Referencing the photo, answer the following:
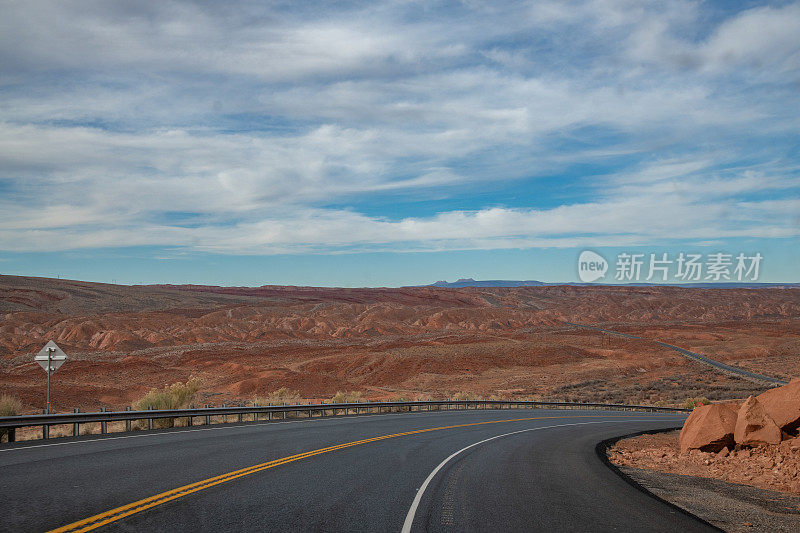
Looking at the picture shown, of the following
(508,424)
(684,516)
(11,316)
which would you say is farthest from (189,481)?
(11,316)

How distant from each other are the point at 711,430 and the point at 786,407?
211cm

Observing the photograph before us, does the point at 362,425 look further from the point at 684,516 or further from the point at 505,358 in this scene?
the point at 505,358

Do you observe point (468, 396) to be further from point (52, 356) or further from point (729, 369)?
point (52, 356)

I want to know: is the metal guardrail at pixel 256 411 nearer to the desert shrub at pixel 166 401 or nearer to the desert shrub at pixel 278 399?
the desert shrub at pixel 166 401

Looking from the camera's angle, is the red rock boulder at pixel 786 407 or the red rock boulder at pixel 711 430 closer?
the red rock boulder at pixel 786 407

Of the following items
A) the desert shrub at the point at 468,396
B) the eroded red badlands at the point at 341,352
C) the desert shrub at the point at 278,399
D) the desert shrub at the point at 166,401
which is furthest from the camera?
the eroded red badlands at the point at 341,352

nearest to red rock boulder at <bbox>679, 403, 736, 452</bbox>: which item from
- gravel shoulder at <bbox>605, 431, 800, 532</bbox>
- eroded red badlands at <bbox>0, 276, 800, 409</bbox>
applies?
gravel shoulder at <bbox>605, 431, 800, 532</bbox>

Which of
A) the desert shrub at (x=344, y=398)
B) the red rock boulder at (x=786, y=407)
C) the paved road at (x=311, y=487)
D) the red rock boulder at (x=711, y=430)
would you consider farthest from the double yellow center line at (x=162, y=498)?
the desert shrub at (x=344, y=398)

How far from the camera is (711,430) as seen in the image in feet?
54.4

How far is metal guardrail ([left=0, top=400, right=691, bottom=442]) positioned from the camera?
15516 mm

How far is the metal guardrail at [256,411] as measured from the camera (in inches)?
611

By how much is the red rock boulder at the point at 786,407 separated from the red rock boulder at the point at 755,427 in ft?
0.61

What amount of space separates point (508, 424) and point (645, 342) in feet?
216

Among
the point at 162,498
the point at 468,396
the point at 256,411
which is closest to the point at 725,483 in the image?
the point at 162,498
